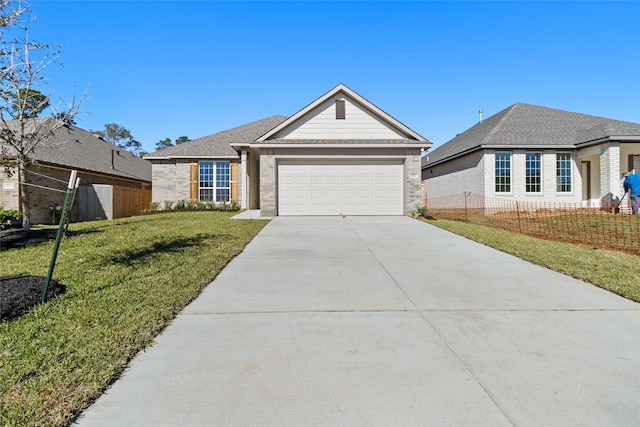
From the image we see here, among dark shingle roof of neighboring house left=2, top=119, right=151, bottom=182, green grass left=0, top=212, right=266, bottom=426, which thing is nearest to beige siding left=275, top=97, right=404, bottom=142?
green grass left=0, top=212, right=266, bottom=426

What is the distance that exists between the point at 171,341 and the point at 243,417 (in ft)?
4.66

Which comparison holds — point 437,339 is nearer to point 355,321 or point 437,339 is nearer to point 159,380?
point 355,321

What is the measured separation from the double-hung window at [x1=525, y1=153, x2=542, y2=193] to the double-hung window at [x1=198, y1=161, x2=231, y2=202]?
16178 mm

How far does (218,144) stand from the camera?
19.9 metres

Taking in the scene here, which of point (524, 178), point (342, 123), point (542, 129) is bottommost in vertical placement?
point (524, 178)

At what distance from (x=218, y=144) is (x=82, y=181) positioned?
7.75 meters

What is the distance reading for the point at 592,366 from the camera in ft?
9.20

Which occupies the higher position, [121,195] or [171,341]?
[121,195]

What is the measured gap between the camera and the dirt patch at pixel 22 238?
7914mm

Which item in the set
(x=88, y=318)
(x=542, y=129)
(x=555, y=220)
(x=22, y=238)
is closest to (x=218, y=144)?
(x=22, y=238)

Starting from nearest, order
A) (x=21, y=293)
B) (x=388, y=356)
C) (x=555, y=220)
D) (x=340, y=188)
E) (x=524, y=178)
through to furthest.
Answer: (x=388, y=356), (x=21, y=293), (x=555, y=220), (x=340, y=188), (x=524, y=178)

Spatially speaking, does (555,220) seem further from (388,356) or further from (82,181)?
(82,181)

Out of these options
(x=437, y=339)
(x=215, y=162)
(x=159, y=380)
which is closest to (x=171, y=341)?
(x=159, y=380)

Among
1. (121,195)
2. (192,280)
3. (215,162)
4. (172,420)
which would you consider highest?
(215,162)
